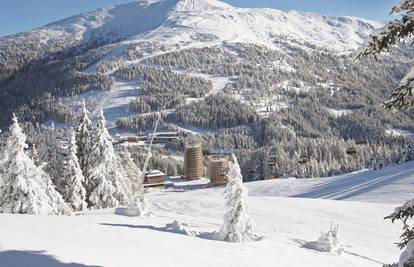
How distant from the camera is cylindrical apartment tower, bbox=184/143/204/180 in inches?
6727

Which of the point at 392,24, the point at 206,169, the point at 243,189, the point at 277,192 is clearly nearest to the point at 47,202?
the point at 243,189

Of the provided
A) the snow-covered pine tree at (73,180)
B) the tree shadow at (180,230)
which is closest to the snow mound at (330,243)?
the tree shadow at (180,230)

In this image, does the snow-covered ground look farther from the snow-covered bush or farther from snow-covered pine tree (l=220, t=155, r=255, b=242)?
snow-covered pine tree (l=220, t=155, r=255, b=242)

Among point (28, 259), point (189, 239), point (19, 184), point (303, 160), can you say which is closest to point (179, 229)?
point (189, 239)

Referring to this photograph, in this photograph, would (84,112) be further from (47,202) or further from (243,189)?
(243,189)

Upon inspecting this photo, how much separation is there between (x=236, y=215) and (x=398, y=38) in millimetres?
14156

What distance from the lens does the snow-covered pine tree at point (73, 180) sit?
112ft

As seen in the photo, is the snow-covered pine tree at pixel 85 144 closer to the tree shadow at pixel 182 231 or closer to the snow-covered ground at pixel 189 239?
the snow-covered ground at pixel 189 239

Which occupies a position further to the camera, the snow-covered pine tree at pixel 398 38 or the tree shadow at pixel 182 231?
the tree shadow at pixel 182 231

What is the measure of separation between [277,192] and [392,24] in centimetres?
6188

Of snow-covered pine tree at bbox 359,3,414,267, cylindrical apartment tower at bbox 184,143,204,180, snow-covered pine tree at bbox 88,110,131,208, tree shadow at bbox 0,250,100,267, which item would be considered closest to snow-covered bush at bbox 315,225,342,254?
tree shadow at bbox 0,250,100,267

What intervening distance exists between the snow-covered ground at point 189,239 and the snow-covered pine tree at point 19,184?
476 centimetres

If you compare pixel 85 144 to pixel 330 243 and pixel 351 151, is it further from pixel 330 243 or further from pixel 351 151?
pixel 351 151

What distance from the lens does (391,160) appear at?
106750 millimetres
